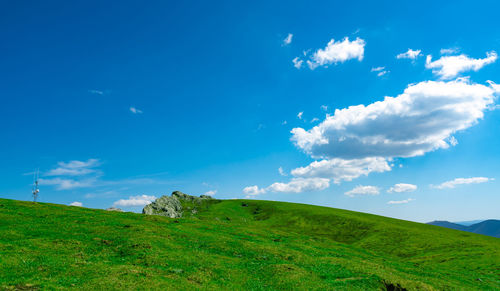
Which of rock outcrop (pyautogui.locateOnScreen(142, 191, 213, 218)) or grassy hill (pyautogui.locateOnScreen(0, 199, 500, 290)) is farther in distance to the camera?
rock outcrop (pyautogui.locateOnScreen(142, 191, 213, 218))

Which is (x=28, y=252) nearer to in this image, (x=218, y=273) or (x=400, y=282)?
(x=218, y=273)

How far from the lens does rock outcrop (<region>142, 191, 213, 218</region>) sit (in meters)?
96.9

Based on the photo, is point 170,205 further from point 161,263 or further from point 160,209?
point 161,263

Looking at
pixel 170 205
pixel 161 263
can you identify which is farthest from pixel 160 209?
pixel 161 263

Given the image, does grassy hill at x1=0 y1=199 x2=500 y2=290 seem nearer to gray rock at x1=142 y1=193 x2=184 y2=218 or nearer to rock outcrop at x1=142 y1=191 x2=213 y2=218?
gray rock at x1=142 y1=193 x2=184 y2=218

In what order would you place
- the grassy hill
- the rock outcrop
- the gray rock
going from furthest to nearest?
the rock outcrop
the gray rock
the grassy hill

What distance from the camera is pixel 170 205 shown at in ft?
370

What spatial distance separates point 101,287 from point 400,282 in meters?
26.8

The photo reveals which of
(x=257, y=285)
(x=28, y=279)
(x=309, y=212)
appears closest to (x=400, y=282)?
(x=257, y=285)

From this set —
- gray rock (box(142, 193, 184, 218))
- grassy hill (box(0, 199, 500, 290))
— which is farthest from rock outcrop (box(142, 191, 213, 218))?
grassy hill (box(0, 199, 500, 290))

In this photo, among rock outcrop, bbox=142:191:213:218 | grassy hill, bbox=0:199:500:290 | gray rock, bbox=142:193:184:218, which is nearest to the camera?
grassy hill, bbox=0:199:500:290

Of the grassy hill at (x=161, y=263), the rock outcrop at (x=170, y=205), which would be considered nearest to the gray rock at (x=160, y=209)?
the rock outcrop at (x=170, y=205)

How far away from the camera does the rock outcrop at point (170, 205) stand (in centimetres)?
9689

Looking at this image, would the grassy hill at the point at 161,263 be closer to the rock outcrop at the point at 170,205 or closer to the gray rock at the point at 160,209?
the gray rock at the point at 160,209
